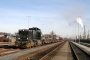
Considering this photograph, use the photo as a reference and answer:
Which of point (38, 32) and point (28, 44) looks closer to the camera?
point (28, 44)

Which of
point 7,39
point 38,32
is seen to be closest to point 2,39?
point 7,39

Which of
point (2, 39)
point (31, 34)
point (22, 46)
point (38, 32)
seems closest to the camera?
point (22, 46)

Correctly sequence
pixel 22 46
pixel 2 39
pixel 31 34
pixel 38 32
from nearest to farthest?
1. pixel 22 46
2. pixel 31 34
3. pixel 38 32
4. pixel 2 39

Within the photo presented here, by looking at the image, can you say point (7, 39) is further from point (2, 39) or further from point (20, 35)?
point (20, 35)

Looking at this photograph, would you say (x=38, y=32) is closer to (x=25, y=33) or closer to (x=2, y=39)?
(x=25, y=33)

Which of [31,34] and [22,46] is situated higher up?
[31,34]

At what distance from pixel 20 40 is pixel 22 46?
1.43 meters

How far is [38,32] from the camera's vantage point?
4544cm

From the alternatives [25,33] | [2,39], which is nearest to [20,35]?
[25,33]

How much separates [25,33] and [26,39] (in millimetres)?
1434

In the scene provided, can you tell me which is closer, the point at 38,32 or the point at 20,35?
the point at 20,35

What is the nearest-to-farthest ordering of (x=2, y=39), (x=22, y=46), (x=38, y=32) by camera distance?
(x=22, y=46) → (x=38, y=32) → (x=2, y=39)

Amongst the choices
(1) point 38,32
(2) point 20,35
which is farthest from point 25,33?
(1) point 38,32

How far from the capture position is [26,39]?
36.3 meters
